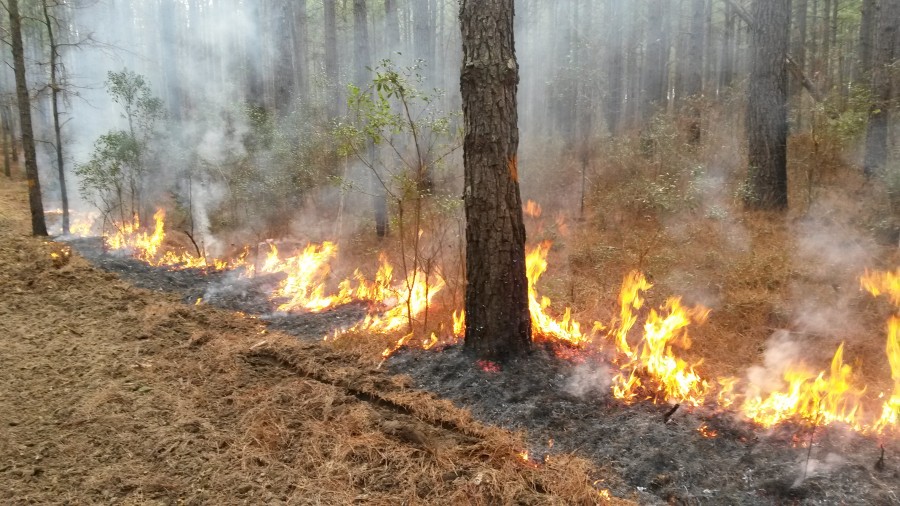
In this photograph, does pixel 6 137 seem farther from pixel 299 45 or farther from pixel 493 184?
pixel 493 184

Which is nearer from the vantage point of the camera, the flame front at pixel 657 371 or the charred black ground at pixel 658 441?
the charred black ground at pixel 658 441

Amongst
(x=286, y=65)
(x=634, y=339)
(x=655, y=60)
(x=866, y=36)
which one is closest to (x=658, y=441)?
(x=634, y=339)

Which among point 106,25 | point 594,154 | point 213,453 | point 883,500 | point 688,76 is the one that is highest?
point 106,25

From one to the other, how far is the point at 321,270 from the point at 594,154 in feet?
29.5

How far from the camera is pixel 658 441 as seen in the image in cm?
374

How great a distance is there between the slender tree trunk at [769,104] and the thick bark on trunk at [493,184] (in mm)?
6241

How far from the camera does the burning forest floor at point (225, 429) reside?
9.97 ft

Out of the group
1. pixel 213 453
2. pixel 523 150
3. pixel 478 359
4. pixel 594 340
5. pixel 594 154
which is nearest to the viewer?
pixel 213 453

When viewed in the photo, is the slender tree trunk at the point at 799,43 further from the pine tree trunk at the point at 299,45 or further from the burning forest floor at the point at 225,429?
the pine tree trunk at the point at 299,45

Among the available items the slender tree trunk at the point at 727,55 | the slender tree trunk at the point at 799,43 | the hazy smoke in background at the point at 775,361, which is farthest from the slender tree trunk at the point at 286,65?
the slender tree trunk at the point at 727,55

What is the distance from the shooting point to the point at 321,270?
29.7 ft

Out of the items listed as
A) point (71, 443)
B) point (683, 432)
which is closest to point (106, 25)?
point (71, 443)

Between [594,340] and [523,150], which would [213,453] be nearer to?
[594,340]

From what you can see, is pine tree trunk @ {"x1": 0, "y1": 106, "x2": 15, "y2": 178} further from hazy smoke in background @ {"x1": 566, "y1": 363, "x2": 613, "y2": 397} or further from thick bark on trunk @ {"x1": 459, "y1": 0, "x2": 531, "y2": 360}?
hazy smoke in background @ {"x1": 566, "y1": 363, "x2": 613, "y2": 397}
